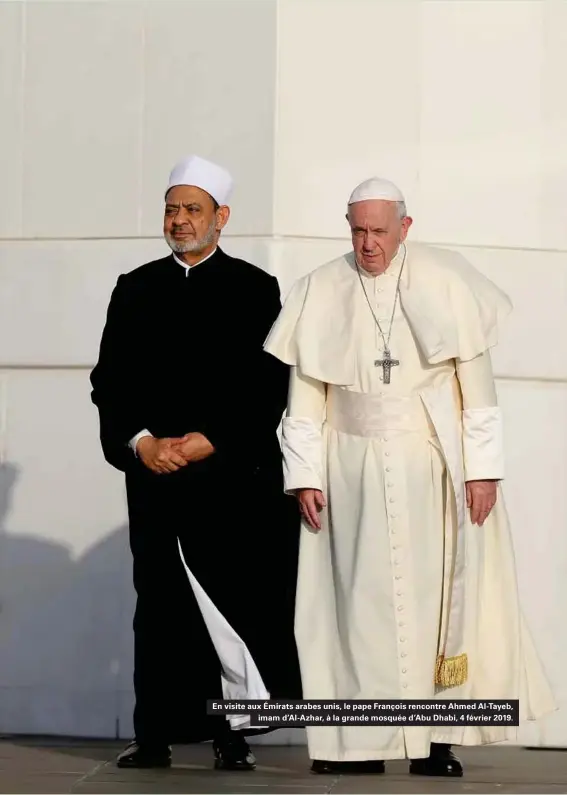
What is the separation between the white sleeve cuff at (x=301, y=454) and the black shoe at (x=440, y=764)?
3.13ft

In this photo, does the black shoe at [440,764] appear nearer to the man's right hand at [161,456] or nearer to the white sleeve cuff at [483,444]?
the white sleeve cuff at [483,444]

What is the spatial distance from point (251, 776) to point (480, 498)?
1.18 m

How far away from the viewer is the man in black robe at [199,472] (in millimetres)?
6469

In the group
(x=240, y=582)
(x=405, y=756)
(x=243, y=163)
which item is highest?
(x=243, y=163)

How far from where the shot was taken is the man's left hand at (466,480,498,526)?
20.5 ft

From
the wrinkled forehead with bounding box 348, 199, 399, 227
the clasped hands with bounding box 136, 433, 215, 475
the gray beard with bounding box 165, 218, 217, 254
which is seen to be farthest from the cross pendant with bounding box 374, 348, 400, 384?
the gray beard with bounding box 165, 218, 217, 254

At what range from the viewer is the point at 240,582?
6527 mm

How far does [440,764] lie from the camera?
6.31m

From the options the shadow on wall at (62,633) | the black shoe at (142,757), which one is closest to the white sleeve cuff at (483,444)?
the black shoe at (142,757)

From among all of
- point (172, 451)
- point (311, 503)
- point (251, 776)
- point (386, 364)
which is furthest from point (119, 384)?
point (251, 776)

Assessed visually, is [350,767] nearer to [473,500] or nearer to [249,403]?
[473,500]

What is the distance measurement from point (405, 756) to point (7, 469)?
2.47m

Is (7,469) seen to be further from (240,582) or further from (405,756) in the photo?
(405,756)

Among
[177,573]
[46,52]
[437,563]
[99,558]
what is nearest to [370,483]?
[437,563]
